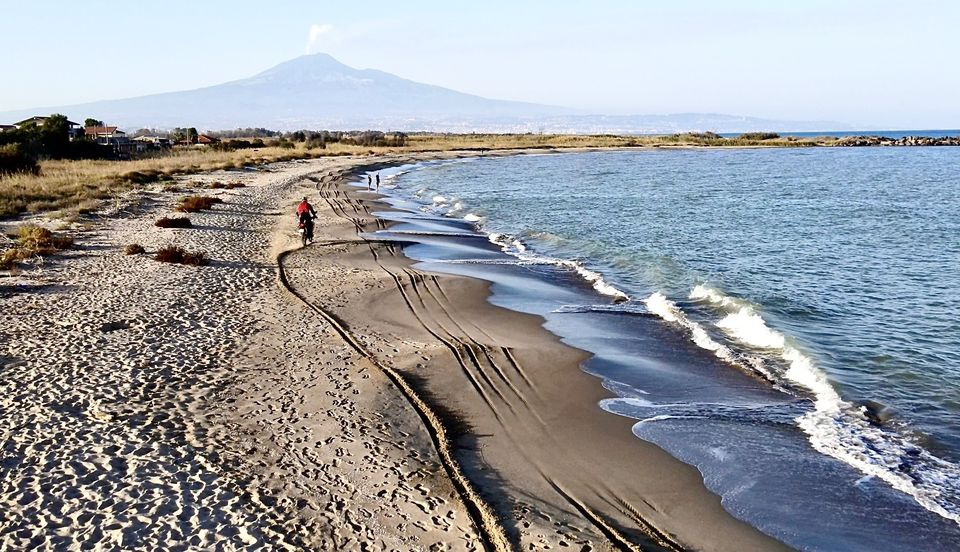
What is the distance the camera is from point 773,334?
1475cm

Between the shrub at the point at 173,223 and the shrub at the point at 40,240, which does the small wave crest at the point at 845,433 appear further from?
the shrub at the point at 173,223

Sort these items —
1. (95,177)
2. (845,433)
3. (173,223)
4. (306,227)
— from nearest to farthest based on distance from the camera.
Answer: (845,433) < (306,227) < (173,223) < (95,177)

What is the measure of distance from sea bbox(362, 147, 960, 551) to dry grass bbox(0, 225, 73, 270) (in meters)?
10.6

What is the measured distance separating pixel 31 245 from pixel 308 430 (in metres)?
14.8

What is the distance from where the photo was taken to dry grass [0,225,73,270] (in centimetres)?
1814

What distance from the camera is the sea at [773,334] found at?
8.59m

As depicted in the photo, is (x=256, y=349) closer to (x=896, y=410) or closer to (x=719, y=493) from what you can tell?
(x=719, y=493)

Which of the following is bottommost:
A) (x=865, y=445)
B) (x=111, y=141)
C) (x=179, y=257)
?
(x=865, y=445)

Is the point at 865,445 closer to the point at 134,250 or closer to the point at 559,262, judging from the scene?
the point at 559,262

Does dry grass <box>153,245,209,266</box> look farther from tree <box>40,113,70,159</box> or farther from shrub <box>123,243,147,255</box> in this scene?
tree <box>40,113,70,159</box>

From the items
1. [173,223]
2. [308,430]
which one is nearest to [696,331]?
[308,430]

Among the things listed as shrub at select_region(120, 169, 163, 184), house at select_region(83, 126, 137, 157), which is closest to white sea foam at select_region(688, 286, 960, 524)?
shrub at select_region(120, 169, 163, 184)

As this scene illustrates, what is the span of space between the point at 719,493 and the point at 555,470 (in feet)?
6.32

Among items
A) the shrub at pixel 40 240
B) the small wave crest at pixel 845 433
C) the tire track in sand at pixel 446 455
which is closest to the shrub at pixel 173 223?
the shrub at pixel 40 240
